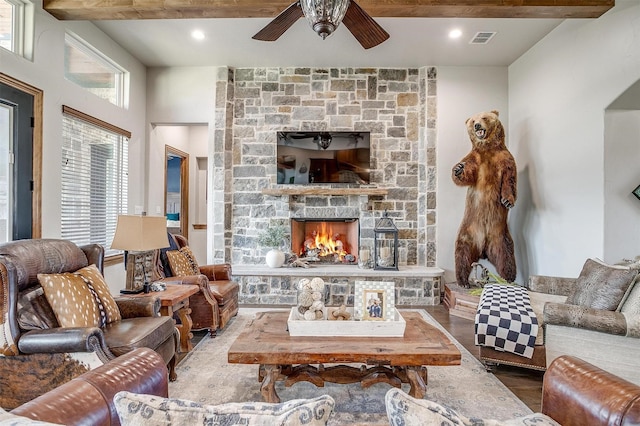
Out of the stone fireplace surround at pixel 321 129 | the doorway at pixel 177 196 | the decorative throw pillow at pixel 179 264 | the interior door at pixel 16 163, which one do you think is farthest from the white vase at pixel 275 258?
the interior door at pixel 16 163

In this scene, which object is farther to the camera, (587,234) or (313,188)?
(313,188)

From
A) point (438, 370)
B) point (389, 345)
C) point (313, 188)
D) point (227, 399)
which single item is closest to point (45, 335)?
point (227, 399)

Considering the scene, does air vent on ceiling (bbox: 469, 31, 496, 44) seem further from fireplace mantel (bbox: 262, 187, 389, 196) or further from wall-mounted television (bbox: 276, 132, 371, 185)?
fireplace mantel (bbox: 262, 187, 389, 196)

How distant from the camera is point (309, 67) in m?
5.07

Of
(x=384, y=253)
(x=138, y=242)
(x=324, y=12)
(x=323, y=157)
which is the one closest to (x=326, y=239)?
(x=384, y=253)

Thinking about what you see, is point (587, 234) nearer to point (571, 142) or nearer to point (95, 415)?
point (571, 142)

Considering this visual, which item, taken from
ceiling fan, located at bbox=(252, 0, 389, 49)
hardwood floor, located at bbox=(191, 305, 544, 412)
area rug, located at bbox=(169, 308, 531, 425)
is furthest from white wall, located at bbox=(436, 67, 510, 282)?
ceiling fan, located at bbox=(252, 0, 389, 49)

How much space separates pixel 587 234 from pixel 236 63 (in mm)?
4636

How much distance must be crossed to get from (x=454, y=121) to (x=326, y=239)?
2480mm

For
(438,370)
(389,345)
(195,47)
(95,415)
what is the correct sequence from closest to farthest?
(95,415) < (389,345) < (438,370) < (195,47)

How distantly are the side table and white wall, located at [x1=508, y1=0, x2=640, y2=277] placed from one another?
3.77m

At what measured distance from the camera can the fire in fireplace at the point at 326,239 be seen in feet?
17.0

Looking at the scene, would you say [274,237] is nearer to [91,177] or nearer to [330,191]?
[330,191]

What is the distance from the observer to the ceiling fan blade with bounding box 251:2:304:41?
2.29m
